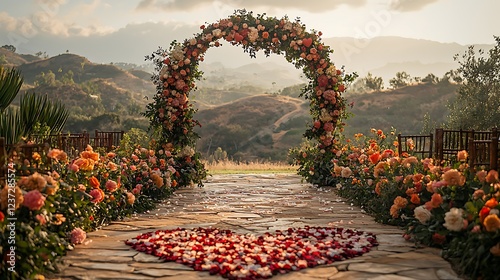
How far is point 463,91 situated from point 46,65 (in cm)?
5885

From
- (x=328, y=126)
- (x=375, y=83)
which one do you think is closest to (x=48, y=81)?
(x=375, y=83)

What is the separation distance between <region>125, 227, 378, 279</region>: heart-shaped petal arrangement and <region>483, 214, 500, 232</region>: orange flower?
1234mm

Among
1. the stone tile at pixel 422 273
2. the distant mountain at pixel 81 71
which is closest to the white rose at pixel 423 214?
the stone tile at pixel 422 273

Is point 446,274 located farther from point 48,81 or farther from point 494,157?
point 48,81

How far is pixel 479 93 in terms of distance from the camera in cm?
1744

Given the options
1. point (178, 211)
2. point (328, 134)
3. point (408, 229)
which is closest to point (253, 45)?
point (328, 134)

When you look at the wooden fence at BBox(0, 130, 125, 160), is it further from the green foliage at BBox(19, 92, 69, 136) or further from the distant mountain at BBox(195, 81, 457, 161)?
the distant mountain at BBox(195, 81, 457, 161)

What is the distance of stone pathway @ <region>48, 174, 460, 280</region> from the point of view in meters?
3.94

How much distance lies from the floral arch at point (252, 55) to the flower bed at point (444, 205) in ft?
10.4

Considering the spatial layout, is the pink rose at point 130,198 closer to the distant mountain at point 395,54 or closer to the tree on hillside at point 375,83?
the tree on hillside at point 375,83

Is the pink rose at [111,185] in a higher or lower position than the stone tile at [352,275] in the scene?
higher

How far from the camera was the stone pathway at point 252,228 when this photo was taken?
3.94 m

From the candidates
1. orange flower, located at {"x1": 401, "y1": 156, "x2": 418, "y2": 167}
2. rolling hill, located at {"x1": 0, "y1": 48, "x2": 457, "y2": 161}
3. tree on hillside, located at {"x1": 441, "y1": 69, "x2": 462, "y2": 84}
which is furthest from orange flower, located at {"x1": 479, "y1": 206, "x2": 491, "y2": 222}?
rolling hill, located at {"x1": 0, "y1": 48, "x2": 457, "y2": 161}

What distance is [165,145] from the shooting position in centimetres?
1068
